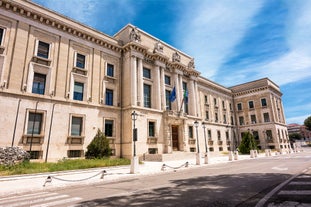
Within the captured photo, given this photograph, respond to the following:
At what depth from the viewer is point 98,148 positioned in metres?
19.4

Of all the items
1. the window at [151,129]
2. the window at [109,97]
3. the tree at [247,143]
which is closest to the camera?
the window at [109,97]

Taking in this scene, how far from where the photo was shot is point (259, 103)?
4825cm

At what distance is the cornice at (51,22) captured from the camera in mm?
17844

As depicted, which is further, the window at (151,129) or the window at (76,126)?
the window at (151,129)

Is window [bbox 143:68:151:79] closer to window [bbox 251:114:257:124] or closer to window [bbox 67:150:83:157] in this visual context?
window [bbox 67:150:83:157]

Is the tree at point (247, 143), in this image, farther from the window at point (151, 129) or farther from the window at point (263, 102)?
the window at point (151, 129)

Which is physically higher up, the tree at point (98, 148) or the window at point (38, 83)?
the window at point (38, 83)

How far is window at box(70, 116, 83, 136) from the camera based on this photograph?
20203 millimetres

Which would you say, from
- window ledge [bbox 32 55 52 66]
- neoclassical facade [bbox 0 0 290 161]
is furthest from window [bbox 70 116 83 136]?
window ledge [bbox 32 55 52 66]

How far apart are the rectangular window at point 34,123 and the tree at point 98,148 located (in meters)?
5.03

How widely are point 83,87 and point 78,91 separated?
81 centimetres

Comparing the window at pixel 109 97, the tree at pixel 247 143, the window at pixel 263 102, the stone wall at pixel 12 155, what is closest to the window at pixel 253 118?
the window at pixel 263 102

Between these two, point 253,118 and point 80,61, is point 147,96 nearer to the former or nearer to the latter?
point 80,61

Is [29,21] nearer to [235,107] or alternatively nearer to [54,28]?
[54,28]
